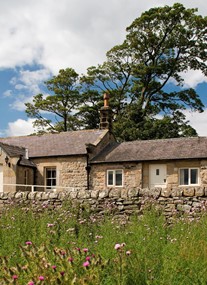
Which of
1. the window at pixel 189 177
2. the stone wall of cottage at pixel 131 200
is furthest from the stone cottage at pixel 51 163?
the stone wall of cottage at pixel 131 200

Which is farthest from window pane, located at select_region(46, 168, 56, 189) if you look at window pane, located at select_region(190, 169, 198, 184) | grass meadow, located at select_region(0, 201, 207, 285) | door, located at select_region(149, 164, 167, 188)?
grass meadow, located at select_region(0, 201, 207, 285)

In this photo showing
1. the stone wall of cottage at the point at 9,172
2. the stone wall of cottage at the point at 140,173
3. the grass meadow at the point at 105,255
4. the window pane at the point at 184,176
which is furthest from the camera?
the stone wall of cottage at the point at 9,172

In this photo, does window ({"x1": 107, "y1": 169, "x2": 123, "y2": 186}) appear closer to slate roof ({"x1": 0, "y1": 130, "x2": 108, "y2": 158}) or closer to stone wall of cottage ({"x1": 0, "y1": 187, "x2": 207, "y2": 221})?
slate roof ({"x1": 0, "y1": 130, "x2": 108, "y2": 158})

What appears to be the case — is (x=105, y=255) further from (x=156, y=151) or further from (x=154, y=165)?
(x=156, y=151)

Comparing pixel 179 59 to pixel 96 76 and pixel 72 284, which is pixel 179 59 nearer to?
Result: pixel 96 76

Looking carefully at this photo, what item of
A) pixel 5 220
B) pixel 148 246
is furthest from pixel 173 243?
pixel 5 220

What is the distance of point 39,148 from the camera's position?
25.4 meters

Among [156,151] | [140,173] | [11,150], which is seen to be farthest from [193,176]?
[11,150]

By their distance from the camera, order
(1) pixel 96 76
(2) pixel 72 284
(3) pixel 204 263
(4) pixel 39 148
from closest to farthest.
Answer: (2) pixel 72 284, (3) pixel 204 263, (4) pixel 39 148, (1) pixel 96 76

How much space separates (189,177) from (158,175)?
1.74 m

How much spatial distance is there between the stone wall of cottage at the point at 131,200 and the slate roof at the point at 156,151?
9771mm

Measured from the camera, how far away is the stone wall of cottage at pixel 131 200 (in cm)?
1092

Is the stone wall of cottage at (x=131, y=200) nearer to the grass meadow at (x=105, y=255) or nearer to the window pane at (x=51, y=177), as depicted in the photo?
the grass meadow at (x=105, y=255)

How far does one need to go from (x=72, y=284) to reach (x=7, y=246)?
3.49 metres
